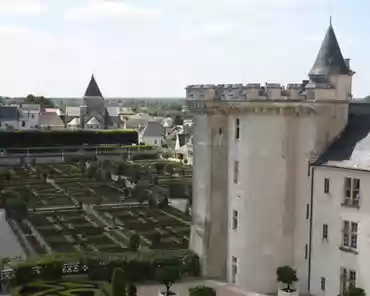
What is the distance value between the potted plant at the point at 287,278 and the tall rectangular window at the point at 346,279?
210 cm

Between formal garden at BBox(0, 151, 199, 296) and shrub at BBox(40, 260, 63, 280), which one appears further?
formal garden at BBox(0, 151, 199, 296)

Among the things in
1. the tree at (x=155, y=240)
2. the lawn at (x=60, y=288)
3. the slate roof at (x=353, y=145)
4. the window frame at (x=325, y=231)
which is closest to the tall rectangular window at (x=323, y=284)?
the window frame at (x=325, y=231)

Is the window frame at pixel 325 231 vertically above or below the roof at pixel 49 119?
below

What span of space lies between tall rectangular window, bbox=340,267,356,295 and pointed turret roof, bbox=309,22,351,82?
30.1 ft

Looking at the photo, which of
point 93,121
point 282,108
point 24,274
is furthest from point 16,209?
point 93,121

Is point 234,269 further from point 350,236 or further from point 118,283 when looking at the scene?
point 118,283

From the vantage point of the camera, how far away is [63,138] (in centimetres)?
9631

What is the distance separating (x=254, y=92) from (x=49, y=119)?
104 metres

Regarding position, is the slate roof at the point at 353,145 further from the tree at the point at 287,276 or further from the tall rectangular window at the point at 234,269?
the tall rectangular window at the point at 234,269

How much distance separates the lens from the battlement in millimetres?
28128

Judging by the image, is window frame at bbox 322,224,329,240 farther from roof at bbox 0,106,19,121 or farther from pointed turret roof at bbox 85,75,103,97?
pointed turret roof at bbox 85,75,103,97

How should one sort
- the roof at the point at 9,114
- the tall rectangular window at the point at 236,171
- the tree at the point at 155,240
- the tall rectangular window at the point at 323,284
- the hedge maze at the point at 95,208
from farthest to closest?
the roof at the point at 9,114
the hedge maze at the point at 95,208
the tree at the point at 155,240
the tall rectangular window at the point at 236,171
the tall rectangular window at the point at 323,284

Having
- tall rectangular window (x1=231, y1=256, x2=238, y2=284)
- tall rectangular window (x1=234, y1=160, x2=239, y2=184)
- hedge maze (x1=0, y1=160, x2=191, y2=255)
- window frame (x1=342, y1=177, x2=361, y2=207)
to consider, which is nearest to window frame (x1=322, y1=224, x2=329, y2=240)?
window frame (x1=342, y1=177, x2=361, y2=207)

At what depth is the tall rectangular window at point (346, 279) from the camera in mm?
26391
